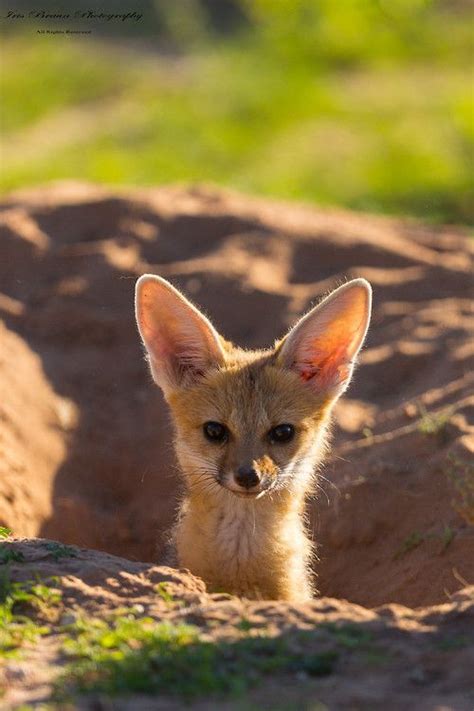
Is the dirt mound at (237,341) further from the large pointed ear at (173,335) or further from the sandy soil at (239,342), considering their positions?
the large pointed ear at (173,335)

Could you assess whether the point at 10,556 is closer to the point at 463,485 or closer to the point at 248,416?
the point at 248,416

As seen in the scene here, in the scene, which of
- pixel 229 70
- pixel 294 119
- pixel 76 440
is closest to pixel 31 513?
pixel 76 440

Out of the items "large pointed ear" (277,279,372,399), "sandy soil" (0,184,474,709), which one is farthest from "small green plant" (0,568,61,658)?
"large pointed ear" (277,279,372,399)

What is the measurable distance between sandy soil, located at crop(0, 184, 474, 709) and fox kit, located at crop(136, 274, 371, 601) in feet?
2.38

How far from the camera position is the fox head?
490 cm

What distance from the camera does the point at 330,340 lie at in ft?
17.2

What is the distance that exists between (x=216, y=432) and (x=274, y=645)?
5.31 ft

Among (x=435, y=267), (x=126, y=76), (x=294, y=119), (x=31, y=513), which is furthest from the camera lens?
(x=126, y=76)

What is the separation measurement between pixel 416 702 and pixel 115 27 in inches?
860

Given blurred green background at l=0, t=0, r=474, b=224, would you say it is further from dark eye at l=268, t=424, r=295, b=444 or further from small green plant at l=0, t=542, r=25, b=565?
small green plant at l=0, t=542, r=25, b=565

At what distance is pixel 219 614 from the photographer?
371 cm

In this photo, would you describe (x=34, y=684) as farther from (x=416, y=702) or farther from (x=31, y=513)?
(x=31, y=513)

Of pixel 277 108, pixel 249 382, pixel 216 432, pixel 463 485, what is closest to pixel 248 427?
pixel 216 432

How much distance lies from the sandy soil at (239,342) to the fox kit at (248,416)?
0.73 m
